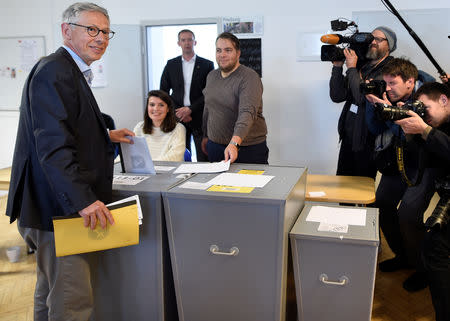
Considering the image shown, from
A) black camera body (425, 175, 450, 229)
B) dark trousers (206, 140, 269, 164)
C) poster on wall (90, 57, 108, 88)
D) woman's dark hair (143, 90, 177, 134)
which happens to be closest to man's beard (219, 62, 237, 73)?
dark trousers (206, 140, 269, 164)

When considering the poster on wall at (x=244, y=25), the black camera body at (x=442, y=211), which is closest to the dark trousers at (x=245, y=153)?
the black camera body at (x=442, y=211)

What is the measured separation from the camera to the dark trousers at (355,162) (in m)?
3.09

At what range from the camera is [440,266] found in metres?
1.84

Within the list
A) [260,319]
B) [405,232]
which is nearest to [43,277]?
[260,319]

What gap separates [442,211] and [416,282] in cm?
96

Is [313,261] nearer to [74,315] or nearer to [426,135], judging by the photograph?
[426,135]

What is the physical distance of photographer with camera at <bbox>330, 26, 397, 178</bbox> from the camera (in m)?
2.82

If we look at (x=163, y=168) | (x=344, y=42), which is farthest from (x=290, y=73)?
(x=163, y=168)

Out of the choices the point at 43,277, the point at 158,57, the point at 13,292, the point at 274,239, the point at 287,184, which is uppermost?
the point at 158,57

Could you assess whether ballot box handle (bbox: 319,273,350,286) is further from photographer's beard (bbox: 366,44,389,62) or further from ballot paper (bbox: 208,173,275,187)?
photographer's beard (bbox: 366,44,389,62)

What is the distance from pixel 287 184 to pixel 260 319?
56 cm

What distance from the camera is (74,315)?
163 centimetres

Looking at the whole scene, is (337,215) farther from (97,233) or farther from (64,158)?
(64,158)

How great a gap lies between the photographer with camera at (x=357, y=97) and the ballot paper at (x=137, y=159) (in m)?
1.47
